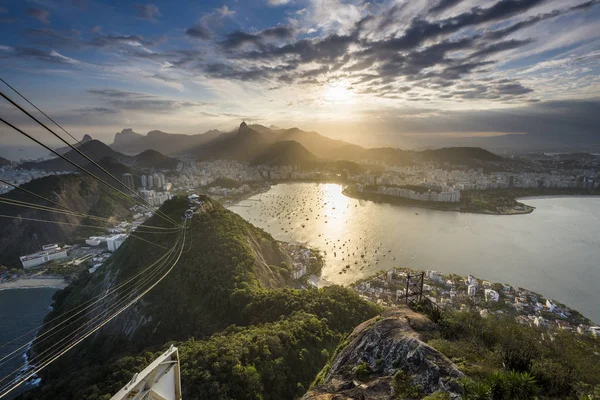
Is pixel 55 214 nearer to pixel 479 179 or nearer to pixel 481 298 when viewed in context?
pixel 481 298

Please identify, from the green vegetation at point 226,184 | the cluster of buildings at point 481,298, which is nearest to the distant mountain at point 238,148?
the green vegetation at point 226,184

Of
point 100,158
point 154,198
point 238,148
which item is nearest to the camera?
point 154,198

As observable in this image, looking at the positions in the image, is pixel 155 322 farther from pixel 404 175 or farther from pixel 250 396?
pixel 404 175

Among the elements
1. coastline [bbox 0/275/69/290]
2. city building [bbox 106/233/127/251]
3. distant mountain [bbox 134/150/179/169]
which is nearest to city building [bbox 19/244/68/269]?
coastline [bbox 0/275/69/290]

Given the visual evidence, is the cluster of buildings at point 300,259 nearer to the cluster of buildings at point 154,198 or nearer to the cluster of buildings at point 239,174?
the cluster of buildings at point 154,198

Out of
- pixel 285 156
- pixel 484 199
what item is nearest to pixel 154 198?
pixel 285 156
